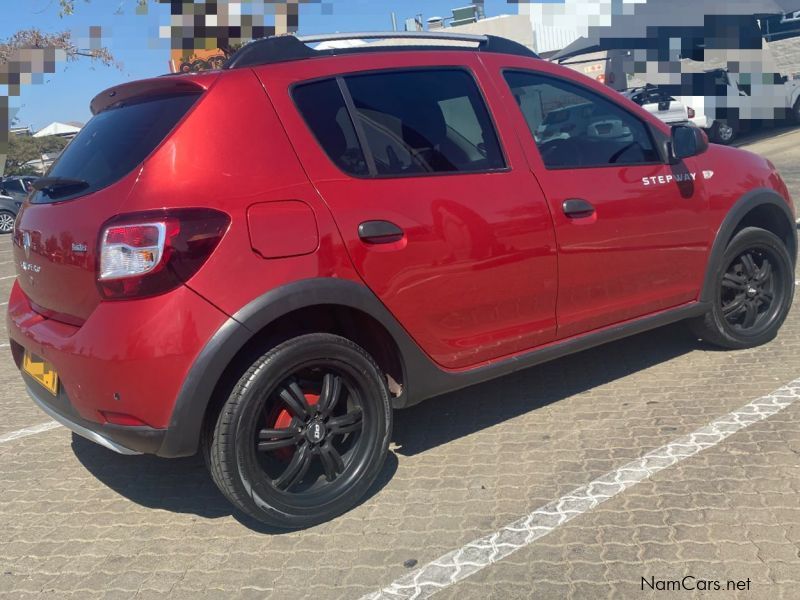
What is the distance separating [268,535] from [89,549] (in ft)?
2.32

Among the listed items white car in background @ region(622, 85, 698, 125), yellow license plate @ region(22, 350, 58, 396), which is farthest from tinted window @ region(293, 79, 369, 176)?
white car in background @ region(622, 85, 698, 125)

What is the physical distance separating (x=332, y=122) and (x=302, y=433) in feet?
4.13

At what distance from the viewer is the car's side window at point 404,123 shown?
310 centimetres

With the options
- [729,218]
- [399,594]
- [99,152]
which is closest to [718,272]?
[729,218]

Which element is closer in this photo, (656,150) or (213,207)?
(213,207)

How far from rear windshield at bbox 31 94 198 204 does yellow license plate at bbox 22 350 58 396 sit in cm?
65

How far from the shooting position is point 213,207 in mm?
2695

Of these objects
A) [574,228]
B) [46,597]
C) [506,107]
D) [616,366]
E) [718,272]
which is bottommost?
[46,597]

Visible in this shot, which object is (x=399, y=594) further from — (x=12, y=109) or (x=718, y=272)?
(x=12, y=109)

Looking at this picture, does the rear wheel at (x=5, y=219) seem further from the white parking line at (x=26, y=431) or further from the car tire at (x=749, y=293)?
the car tire at (x=749, y=293)

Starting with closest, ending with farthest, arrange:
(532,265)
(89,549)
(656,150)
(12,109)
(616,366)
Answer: (89,549)
(532,265)
(656,150)
(616,366)
(12,109)

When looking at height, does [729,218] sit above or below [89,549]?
above

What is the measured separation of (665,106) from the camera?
1698 centimetres

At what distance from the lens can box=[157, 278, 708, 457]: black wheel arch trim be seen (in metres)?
2.67
